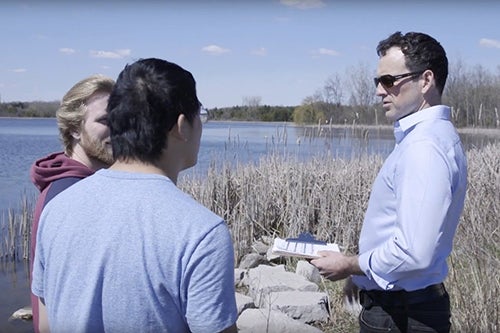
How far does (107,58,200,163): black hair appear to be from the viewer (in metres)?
1.39

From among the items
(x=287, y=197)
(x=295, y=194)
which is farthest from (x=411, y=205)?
(x=287, y=197)

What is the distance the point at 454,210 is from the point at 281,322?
8.78ft

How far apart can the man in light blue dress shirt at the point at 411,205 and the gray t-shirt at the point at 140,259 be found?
810 millimetres

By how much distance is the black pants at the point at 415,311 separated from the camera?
Result: 2.11 m

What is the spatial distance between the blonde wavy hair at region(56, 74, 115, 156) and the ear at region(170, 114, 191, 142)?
0.80m

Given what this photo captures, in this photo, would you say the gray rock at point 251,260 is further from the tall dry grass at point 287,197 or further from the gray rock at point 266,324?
the gray rock at point 266,324

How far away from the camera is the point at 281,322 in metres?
4.44

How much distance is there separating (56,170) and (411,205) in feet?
3.90

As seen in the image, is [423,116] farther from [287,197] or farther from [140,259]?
[287,197]

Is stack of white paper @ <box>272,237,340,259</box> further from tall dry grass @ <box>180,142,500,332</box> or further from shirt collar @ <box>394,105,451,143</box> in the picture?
tall dry grass @ <box>180,142,500,332</box>

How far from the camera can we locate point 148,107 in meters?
1.39

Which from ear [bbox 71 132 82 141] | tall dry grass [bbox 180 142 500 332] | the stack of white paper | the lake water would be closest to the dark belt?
the stack of white paper

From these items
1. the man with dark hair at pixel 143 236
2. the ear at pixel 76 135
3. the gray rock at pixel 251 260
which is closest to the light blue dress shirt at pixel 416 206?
the man with dark hair at pixel 143 236

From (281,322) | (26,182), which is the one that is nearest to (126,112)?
(281,322)
